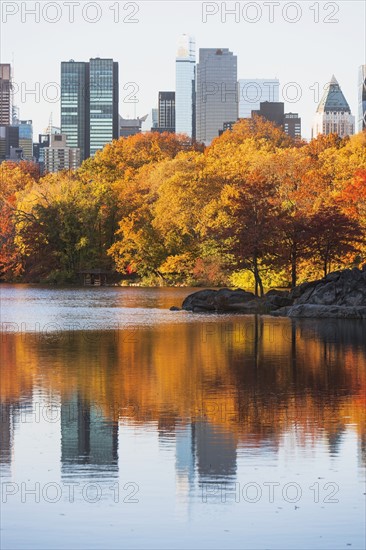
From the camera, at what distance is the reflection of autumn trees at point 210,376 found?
1313 cm

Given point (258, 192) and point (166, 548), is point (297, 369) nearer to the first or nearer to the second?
point (166, 548)

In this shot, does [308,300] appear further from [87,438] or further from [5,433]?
[87,438]

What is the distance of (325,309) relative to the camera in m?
33.5

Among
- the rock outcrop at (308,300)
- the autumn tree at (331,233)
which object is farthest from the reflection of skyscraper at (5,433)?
the autumn tree at (331,233)

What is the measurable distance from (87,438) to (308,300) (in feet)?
78.6

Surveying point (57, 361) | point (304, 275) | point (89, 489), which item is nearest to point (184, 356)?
point (57, 361)

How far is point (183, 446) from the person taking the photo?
11.0m

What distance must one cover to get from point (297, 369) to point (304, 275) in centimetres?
3444

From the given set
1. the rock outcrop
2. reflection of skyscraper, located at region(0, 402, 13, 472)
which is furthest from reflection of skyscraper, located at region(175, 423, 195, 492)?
the rock outcrop

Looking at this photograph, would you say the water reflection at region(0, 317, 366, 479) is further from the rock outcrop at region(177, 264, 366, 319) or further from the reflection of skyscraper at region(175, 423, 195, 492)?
the rock outcrop at region(177, 264, 366, 319)

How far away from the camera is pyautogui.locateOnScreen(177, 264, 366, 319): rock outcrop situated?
3353cm

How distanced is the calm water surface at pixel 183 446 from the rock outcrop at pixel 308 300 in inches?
409

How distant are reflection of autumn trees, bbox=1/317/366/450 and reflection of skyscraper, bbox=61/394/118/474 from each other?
14.1 inches

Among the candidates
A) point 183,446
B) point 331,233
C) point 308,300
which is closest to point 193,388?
point 183,446
